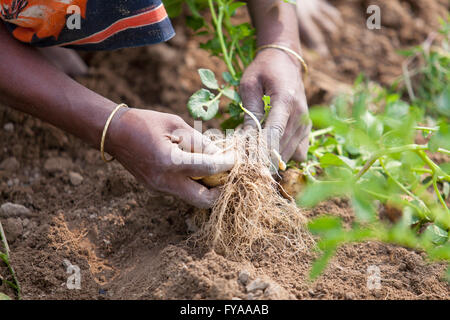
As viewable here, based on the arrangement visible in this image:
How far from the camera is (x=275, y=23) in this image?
1.57 m

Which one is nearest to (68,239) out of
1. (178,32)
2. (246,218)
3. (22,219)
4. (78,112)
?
(22,219)

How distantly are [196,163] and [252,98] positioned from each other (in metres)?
0.35

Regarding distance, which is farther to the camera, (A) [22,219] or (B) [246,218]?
(A) [22,219]

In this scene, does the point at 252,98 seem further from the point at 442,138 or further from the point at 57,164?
the point at 57,164

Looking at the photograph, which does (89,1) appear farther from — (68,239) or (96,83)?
(96,83)

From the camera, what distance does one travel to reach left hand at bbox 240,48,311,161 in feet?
4.37

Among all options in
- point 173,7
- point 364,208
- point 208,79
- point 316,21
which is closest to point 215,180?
point 208,79

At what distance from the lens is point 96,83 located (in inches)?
81.4

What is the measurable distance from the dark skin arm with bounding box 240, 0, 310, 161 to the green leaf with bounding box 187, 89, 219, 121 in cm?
10

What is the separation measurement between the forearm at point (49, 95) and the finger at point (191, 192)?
249 millimetres

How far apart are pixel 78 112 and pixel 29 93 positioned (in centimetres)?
16

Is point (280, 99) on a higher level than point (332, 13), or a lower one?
higher

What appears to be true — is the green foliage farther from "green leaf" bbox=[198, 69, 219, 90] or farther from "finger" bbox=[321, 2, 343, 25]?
"finger" bbox=[321, 2, 343, 25]

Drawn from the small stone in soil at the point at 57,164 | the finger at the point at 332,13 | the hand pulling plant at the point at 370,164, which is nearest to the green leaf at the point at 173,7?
the hand pulling plant at the point at 370,164
